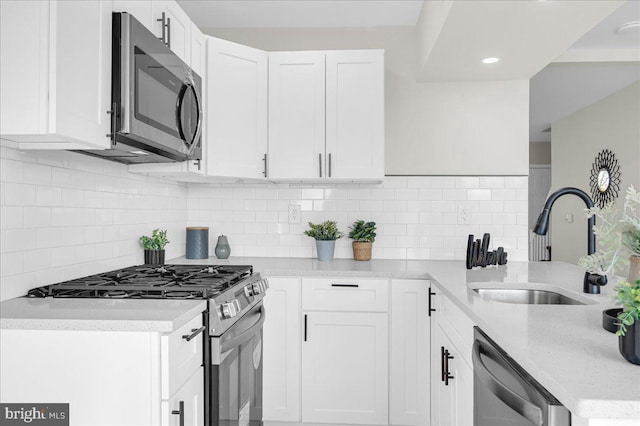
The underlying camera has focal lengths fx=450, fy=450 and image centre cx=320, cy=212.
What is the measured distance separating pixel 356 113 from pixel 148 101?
1.40 metres

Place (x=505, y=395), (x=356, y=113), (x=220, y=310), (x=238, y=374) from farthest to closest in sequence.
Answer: (x=356, y=113), (x=238, y=374), (x=220, y=310), (x=505, y=395)

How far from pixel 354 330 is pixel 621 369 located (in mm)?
1732

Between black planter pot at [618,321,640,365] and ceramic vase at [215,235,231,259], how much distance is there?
2458 millimetres

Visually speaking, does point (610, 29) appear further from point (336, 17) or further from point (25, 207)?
point (25, 207)

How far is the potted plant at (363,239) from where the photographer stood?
9.84 feet

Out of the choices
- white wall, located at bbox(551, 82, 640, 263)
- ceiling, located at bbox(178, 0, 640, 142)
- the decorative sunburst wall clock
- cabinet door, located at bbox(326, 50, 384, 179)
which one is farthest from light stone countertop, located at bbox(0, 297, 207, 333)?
the decorative sunburst wall clock

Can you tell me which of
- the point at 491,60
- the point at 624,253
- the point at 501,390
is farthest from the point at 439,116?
the point at 501,390

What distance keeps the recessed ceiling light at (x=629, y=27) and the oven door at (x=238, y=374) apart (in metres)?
2.97

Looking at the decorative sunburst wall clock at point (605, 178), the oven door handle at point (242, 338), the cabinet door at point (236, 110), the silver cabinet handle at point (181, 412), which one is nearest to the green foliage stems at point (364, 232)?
the cabinet door at point (236, 110)

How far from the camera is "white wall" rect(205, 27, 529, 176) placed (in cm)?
309

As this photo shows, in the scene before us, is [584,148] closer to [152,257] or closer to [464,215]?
[464,215]

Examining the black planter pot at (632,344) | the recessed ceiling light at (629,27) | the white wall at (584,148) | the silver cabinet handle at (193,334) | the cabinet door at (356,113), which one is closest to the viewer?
the black planter pot at (632,344)

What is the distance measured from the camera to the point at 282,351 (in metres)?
2.60

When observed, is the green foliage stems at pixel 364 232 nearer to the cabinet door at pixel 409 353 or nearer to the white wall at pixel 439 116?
the white wall at pixel 439 116
